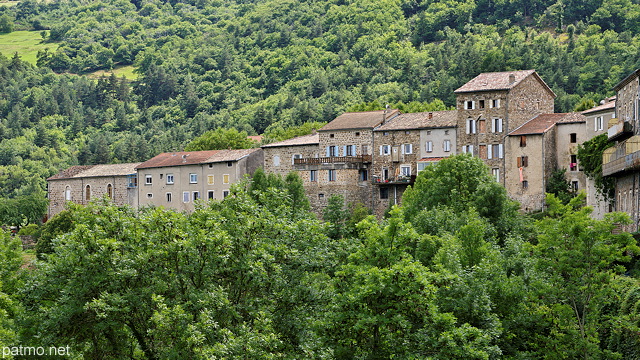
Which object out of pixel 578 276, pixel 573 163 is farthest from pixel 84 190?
pixel 578 276

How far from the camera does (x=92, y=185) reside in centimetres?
11275

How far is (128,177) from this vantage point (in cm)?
10956

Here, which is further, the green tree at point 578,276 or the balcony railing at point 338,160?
the balcony railing at point 338,160

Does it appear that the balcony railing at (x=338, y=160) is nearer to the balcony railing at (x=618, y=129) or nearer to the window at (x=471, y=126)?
the window at (x=471, y=126)

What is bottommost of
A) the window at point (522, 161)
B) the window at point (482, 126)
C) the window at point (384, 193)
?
the window at point (384, 193)

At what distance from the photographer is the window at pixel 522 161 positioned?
3329 inches

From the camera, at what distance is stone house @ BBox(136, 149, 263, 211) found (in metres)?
101

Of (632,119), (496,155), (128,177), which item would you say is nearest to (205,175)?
(128,177)

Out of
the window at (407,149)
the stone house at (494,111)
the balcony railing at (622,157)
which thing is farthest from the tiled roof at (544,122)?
the balcony railing at (622,157)

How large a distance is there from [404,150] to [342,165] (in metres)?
5.70

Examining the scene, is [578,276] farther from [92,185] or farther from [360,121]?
[92,185]

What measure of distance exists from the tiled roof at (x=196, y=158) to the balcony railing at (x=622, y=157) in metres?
41.8

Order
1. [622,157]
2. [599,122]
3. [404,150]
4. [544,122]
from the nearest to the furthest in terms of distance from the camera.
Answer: [622,157] → [599,122] → [544,122] → [404,150]

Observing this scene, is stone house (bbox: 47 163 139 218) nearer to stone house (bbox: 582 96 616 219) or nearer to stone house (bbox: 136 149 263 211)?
stone house (bbox: 136 149 263 211)
